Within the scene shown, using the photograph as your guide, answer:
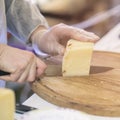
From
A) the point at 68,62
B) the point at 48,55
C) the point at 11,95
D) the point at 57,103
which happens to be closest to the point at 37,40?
the point at 48,55

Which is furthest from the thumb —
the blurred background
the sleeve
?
the blurred background

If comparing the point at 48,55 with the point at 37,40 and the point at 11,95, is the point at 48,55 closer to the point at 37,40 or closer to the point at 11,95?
the point at 37,40

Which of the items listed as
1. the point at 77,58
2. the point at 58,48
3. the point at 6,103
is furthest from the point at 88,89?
the point at 6,103

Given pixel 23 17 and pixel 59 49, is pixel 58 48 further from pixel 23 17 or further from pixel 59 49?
pixel 23 17

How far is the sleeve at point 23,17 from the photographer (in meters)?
0.94

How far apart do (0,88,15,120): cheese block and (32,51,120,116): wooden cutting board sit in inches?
9.7

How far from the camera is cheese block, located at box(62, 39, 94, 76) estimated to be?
77 centimetres

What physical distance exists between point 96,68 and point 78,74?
0.08m

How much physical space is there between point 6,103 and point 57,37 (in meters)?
0.49

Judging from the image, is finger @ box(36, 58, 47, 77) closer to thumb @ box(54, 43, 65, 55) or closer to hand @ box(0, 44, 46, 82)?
hand @ box(0, 44, 46, 82)

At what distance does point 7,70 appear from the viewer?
2.23 ft

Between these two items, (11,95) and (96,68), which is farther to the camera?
(96,68)

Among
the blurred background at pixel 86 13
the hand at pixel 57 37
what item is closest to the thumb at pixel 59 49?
the hand at pixel 57 37

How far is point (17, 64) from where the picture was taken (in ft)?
2.24
